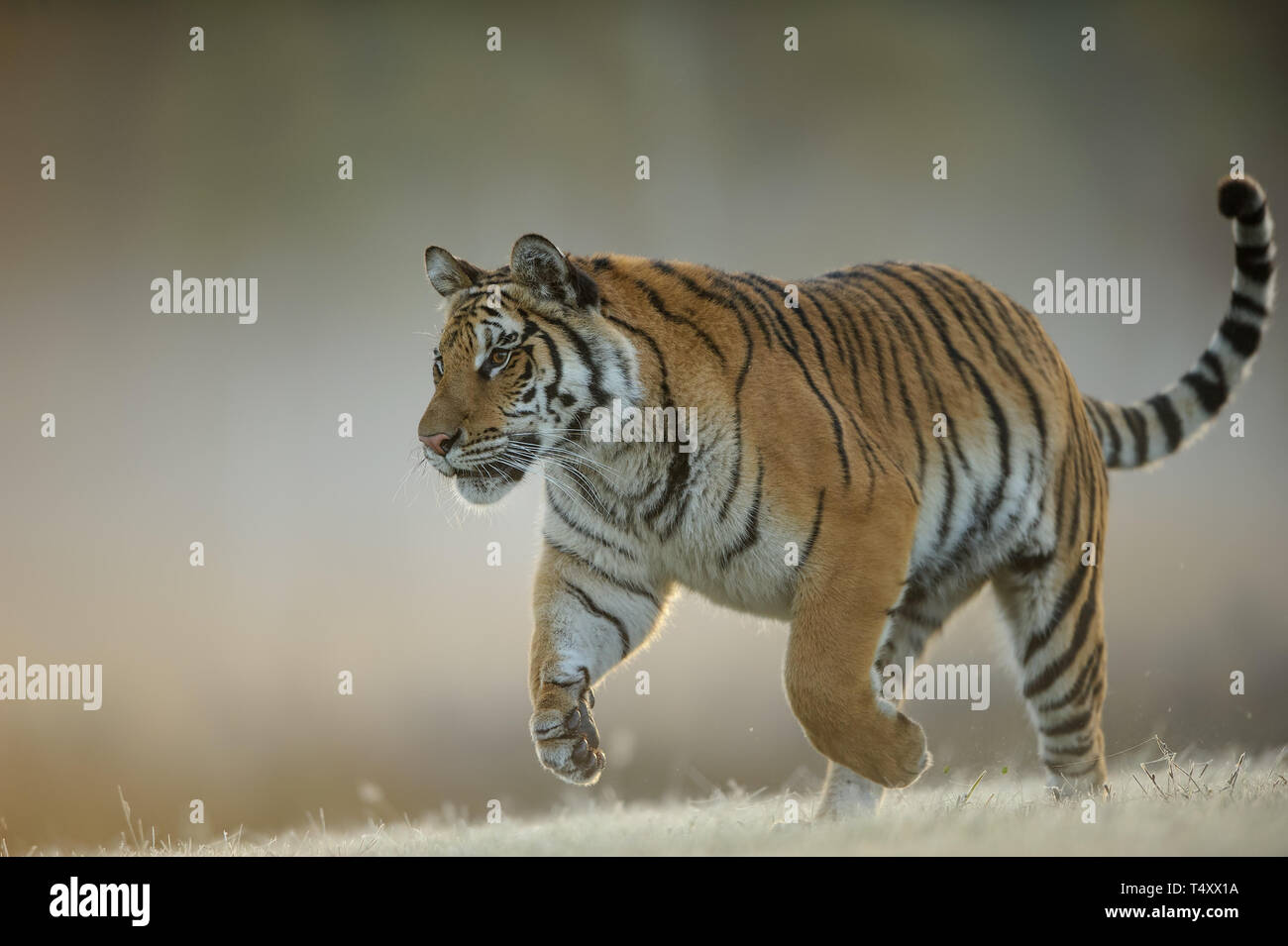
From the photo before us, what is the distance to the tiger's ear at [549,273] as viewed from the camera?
3.44m

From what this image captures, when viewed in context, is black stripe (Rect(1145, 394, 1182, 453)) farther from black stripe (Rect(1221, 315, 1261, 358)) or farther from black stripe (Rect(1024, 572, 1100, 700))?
black stripe (Rect(1024, 572, 1100, 700))

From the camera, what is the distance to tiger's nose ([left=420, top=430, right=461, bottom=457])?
339 cm

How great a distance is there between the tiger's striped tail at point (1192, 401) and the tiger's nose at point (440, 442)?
237 cm

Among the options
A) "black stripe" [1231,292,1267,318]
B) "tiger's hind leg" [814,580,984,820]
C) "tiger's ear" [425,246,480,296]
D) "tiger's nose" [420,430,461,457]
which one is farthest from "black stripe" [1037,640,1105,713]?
"tiger's ear" [425,246,480,296]

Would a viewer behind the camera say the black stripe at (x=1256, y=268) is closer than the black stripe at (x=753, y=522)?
No

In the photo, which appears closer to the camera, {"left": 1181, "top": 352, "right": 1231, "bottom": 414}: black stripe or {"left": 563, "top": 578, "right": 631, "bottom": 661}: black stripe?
{"left": 563, "top": 578, "right": 631, "bottom": 661}: black stripe

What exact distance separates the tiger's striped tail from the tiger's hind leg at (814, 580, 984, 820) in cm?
87

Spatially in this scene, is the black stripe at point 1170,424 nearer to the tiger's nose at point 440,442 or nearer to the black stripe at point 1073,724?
the black stripe at point 1073,724

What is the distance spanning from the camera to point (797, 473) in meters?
3.40

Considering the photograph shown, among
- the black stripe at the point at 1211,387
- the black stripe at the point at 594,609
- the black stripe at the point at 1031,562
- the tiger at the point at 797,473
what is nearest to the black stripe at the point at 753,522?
the tiger at the point at 797,473

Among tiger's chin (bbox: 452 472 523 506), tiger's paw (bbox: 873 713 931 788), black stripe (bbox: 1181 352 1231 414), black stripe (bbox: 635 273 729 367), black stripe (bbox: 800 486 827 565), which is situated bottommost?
tiger's paw (bbox: 873 713 931 788)

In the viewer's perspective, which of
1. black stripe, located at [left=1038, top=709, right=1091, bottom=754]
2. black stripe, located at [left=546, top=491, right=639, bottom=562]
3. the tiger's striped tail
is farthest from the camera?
the tiger's striped tail

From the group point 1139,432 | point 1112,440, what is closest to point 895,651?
point 1112,440
